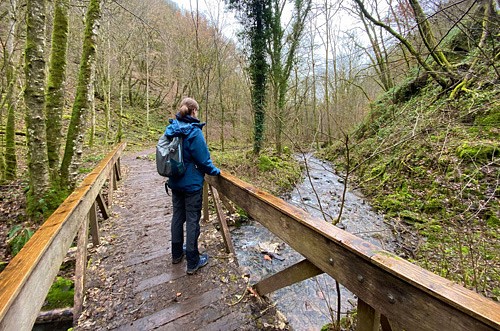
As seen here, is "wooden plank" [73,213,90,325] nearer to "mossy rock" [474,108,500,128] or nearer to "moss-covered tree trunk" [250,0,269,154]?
"mossy rock" [474,108,500,128]

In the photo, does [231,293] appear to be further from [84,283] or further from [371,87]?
[371,87]

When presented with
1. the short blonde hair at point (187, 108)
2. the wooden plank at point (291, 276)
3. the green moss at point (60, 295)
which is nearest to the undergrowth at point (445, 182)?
the wooden plank at point (291, 276)

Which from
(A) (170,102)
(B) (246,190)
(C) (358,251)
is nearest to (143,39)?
(A) (170,102)

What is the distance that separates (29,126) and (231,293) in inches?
172

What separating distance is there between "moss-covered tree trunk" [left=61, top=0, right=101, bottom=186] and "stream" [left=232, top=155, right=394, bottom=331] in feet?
11.9

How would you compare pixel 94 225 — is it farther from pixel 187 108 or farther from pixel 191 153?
pixel 187 108

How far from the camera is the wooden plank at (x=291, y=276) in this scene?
5.62ft

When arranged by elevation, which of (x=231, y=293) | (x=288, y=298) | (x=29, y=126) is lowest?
(x=288, y=298)

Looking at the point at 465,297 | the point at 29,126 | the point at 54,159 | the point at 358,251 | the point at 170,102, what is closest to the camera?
the point at 465,297

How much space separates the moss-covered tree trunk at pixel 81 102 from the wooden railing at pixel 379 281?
15.0ft

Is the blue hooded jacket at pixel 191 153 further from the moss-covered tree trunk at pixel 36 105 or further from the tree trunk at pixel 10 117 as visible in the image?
the tree trunk at pixel 10 117

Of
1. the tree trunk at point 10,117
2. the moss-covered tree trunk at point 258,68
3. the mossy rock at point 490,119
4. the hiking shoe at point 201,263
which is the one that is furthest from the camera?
the moss-covered tree trunk at point 258,68

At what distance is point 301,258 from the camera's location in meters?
4.88

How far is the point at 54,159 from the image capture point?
474 centimetres
